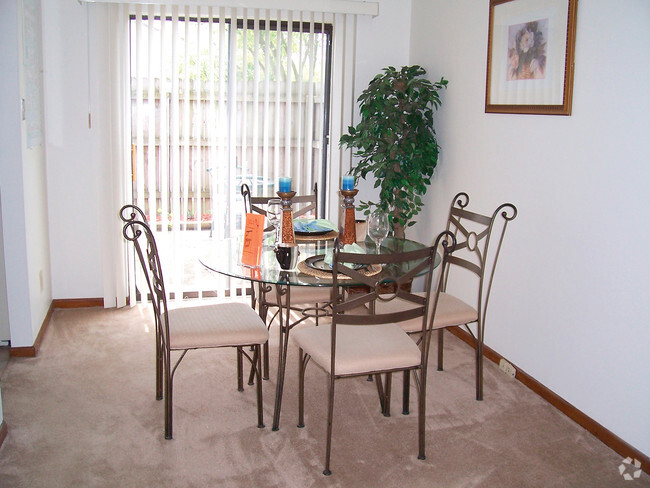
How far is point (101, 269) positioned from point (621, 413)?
3386mm

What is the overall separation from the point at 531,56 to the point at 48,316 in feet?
10.9

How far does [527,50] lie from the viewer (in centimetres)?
325

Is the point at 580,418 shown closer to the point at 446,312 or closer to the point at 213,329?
the point at 446,312

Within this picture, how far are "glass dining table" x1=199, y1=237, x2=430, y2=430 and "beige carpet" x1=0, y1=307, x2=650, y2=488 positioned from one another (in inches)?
11.6

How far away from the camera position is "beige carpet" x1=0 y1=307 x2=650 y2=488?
2.48 metres

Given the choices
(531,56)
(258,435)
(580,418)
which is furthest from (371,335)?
(531,56)

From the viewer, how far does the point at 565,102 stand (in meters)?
2.95

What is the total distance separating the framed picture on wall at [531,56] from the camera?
2.96 metres

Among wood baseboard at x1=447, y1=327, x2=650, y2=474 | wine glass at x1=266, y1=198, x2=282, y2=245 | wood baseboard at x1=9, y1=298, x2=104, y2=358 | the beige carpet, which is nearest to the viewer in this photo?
the beige carpet

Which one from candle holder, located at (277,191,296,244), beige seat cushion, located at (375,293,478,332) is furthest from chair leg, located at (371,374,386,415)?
candle holder, located at (277,191,296,244)

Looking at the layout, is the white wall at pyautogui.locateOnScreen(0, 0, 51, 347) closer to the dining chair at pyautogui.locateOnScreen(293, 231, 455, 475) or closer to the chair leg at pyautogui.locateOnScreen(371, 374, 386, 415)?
the dining chair at pyautogui.locateOnScreen(293, 231, 455, 475)

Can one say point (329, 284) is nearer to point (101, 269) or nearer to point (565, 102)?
point (565, 102)

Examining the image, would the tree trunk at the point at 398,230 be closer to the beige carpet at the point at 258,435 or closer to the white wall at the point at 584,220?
the white wall at the point at 584,220

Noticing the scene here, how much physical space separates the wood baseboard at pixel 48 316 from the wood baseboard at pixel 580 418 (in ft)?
8.48
